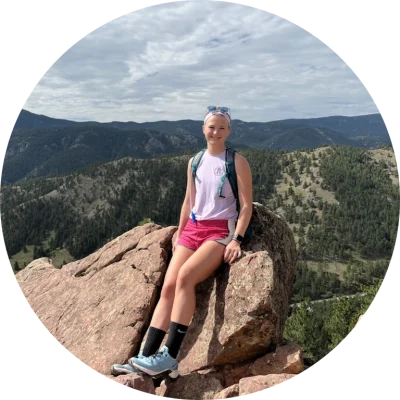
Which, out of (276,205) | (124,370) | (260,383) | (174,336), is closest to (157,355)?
(174,336)

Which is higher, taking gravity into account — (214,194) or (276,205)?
(214,194)

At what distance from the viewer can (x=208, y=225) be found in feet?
17.1

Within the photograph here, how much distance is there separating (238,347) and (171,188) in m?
154

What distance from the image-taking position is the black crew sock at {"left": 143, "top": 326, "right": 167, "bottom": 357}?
489 centimetres

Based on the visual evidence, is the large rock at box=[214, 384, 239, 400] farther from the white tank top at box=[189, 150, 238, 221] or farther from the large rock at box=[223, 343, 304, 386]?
the white tank top at box=[189, 150, 238, 221]

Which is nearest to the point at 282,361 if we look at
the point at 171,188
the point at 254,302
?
the point at 254,302

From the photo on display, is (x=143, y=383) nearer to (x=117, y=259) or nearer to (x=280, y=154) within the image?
(x=117, y=259)

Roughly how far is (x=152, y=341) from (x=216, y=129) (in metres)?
3.05

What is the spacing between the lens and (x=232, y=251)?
16.9 ft

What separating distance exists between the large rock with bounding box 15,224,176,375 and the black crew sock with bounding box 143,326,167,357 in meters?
1.08

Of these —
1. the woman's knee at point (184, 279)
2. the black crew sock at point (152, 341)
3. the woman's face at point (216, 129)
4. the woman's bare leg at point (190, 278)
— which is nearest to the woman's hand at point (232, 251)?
the woman's bare leg at point (190, 278)


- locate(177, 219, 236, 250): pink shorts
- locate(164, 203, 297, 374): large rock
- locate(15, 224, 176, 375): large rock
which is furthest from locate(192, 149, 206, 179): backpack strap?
locate(15, 224, 176, 375): large rock

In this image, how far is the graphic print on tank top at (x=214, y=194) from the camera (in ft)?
16.9

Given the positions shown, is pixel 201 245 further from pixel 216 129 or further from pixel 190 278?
pixel 216 129
